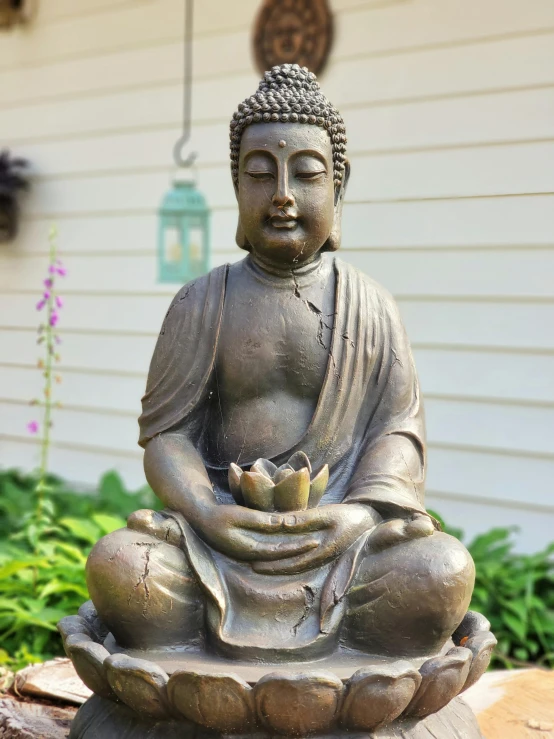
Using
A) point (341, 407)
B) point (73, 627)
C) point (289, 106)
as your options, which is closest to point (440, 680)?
point (341, 407)

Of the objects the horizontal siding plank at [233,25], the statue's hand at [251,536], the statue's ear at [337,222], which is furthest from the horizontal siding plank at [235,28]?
the statue's hand at [251,536]

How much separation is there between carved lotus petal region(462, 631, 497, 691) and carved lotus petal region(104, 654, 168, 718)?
2.58ft

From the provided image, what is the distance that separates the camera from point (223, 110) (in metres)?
6.11

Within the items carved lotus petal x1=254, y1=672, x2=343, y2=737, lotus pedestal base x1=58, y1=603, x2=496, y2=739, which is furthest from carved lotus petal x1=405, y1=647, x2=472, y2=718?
carved lotus petal x1=254, y1=672, x2=343, y2=737

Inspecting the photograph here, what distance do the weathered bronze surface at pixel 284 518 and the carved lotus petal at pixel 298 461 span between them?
0.01m

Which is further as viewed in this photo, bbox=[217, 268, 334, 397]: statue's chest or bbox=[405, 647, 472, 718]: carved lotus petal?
bbox=[217, 268, 334, 397]: statue's chest

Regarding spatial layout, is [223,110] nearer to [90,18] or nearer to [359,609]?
[90,18]

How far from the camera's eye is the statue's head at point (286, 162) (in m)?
2.87

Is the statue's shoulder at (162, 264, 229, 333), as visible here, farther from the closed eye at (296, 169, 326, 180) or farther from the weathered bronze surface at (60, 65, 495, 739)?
the closed eye at (296, 169, 326, 180)

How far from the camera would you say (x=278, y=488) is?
2.70 meters

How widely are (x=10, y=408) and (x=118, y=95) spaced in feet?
8.21

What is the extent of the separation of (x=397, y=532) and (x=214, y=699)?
0.66 meters

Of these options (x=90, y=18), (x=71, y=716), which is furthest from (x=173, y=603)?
(x=90, y=18)

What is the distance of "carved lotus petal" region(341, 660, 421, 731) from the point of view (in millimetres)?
2322
